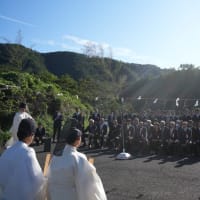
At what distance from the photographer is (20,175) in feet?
13.6

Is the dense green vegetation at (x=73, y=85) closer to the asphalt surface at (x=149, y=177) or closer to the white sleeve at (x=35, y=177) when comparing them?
the asphalt surface at (x=149, y=177)

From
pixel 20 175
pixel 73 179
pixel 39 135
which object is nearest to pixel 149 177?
pixel 73 179

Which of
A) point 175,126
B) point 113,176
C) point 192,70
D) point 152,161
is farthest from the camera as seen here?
point 192,70

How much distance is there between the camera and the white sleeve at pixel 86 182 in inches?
173

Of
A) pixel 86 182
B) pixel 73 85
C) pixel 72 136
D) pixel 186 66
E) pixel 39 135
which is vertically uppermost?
pixel 186 66

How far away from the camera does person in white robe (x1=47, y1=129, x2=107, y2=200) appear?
439 centimetres

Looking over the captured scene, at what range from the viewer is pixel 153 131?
17.7m

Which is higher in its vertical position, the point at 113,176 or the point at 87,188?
the point at 87,188

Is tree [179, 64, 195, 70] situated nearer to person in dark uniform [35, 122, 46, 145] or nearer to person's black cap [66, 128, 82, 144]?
person in dark uniform [35, 122, 46, 145]

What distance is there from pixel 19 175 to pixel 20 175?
1 centimetres

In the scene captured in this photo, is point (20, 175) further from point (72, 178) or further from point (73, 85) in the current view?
point (73, 85)

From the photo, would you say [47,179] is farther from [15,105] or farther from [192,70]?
[192,70]

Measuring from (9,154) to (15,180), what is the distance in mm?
292

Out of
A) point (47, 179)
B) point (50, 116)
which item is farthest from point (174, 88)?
point (47, 179)
